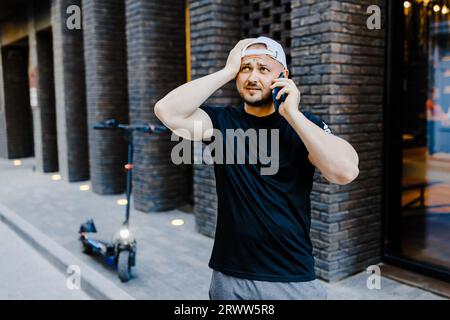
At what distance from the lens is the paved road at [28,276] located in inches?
200

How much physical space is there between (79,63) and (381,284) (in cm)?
831

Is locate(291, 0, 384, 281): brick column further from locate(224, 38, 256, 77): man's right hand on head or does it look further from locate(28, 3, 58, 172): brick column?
locate(28, 3, 58, 172): brick column

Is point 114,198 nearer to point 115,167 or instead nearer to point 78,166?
point 115,167

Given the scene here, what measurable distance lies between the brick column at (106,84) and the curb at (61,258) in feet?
6.38

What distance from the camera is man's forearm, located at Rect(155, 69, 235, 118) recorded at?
2.23 meters

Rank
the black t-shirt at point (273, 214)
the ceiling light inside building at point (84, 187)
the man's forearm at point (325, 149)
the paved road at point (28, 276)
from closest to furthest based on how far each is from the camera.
Result: 1. the man's forearm at point (325, 149)
2. the black t-shirt at point (273, 214)
3. the paved road at point (28, 276)
4. the ceiling light inside building at point (84, 187)

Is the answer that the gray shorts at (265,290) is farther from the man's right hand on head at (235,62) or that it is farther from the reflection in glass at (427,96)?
the reflection in glass at (427,96)

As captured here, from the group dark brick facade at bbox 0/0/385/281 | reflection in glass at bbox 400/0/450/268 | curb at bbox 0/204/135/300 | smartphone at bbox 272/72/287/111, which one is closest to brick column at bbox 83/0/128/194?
dark brick facade at bbox 0/0/385/281

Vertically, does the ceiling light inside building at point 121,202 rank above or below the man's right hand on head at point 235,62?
below

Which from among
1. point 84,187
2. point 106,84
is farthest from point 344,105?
point 84,187

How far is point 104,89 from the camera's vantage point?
9375 mm

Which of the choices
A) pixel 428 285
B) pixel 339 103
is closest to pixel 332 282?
pixel 428 285

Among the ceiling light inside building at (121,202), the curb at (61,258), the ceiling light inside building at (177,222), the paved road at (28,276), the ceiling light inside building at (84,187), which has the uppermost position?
the ceiling light inside building at (84,187)

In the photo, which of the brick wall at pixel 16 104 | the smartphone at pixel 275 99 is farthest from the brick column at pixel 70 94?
the smartphone at pixel 275 99
